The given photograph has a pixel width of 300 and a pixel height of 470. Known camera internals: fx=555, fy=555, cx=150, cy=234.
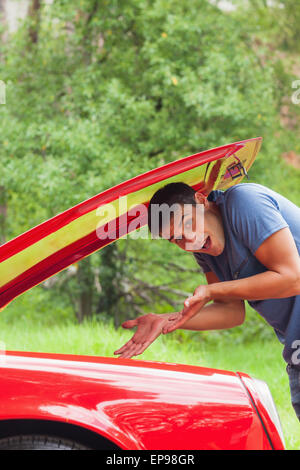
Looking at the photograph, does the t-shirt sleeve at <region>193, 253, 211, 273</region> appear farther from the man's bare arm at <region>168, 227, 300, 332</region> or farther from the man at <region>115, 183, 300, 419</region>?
the man's bare arm at <region>168, 227, 300, 332</region>

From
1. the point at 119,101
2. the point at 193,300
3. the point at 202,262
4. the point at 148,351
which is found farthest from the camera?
the point at 119,101

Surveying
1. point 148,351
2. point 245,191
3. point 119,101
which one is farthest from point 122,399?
point 119,101

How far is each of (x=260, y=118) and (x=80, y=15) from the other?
3.55 metres

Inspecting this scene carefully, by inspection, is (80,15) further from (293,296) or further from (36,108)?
(293,296)

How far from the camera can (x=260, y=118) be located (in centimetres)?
885

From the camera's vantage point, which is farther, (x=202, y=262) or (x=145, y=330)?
(x=202, y=262)

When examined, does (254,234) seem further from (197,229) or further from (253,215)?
(197,229)

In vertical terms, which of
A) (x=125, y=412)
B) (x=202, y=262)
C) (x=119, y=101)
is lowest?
(x=125, y=412)

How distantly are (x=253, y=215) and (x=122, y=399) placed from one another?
87 cm

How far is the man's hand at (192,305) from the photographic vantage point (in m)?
2.13

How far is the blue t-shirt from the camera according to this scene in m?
2.19

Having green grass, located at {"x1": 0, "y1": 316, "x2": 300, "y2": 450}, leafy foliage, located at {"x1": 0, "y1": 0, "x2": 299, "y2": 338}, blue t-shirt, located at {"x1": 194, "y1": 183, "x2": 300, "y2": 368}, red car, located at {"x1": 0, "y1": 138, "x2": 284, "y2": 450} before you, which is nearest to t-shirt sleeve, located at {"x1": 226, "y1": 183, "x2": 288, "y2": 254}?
blue t-shirt, located at {"x1": 194, "y1": 183, "x2": 300, "y2": 368}

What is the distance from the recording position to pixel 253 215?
2.20m
